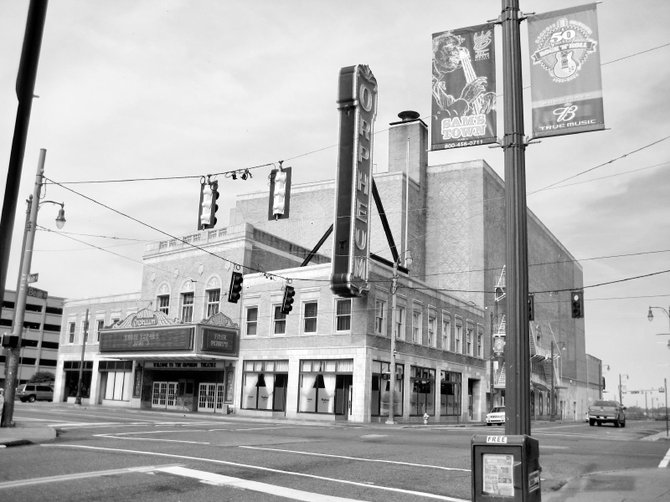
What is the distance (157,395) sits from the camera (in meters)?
52.1

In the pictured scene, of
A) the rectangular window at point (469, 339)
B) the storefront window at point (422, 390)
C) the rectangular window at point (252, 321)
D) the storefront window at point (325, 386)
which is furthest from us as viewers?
the rectangular window at point (469, 339)

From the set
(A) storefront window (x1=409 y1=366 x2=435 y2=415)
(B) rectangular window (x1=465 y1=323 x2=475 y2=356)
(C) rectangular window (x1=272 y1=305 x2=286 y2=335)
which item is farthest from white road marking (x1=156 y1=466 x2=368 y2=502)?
(B) rectangular window (x1=465 y1=323 x2=475 y2=356)

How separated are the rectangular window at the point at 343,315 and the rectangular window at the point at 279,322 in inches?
180

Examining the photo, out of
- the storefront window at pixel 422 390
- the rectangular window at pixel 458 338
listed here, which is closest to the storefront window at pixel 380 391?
the storefront window at pixel 422 390

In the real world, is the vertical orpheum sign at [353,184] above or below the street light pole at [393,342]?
above

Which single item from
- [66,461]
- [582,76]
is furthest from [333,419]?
[582,76]

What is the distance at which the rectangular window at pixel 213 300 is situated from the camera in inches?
1919

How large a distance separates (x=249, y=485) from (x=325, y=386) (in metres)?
31.1

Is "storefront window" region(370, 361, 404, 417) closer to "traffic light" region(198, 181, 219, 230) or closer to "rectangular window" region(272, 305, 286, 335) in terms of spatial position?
"rectangular window" region(272, 305, 286, 335)

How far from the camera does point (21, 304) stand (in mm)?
23250

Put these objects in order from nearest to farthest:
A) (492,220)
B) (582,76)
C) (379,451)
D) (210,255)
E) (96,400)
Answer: (582,76) < (379,451) < (210,255) < (96,400) < (492,220)

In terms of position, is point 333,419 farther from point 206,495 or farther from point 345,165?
point 206,495

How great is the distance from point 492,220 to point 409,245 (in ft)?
33.4

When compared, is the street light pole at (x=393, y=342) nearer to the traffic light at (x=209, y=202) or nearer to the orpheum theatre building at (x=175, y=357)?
the orpheum theatre building at (x=175, y=357)
